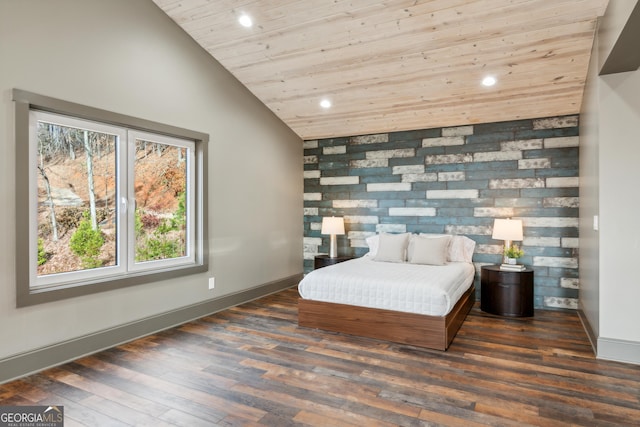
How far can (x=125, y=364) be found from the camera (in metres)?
2.86

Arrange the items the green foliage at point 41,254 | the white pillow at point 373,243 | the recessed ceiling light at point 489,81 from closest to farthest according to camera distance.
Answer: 1. the green foliage at point 41,254
2. the recessed ceiling light at point 489,81
3. the white pillow at point 373,243

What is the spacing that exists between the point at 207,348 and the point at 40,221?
5.46 feet

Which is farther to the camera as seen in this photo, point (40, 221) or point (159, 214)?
point (159, 214)

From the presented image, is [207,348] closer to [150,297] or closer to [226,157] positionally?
[150,297]

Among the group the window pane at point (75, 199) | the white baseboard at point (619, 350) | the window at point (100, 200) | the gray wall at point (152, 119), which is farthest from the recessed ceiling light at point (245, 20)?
the white baseboard at point (619, 350)

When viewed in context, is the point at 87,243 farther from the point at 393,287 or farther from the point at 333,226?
the point at 333,226

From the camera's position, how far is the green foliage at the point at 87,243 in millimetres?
3117

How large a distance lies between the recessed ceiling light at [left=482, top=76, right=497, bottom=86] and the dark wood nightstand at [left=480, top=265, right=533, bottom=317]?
2.06m

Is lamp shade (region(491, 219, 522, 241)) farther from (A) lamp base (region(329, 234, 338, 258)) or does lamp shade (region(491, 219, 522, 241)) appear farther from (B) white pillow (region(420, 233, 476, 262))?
(A) lamp base (region(329, 234, 338, 258))

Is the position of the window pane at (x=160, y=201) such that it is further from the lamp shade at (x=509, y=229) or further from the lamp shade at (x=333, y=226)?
the lamp shade at (x=509, y=229)

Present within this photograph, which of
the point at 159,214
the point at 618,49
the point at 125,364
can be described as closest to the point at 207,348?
the point at 125,364

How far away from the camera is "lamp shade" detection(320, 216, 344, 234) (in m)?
5.43

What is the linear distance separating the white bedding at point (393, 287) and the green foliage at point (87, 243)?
1.92 meters

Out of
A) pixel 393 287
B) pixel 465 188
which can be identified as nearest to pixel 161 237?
pixel 393 287
